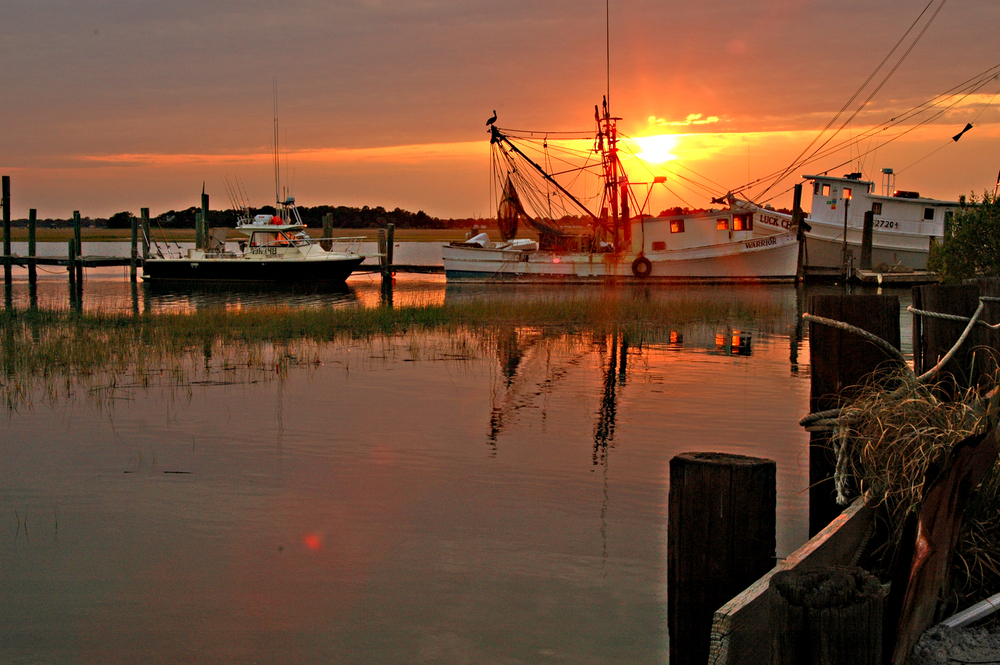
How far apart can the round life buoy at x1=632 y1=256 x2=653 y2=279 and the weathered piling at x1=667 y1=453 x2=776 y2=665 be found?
132 ft

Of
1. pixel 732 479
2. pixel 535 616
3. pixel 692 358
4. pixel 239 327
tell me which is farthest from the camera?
pixel 239 327

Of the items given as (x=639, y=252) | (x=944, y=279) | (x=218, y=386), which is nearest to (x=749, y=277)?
(x=639, y=252)

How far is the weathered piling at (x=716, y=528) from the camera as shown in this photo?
3951 mm

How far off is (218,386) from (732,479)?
34.3 ft

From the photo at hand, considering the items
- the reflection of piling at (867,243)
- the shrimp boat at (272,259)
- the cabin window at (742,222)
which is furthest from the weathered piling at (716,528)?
the shrimp boat at (272,259)

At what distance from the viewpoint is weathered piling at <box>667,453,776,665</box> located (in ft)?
13.0

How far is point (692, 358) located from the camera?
53.4 ft

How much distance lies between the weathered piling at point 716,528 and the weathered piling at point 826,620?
82 cm

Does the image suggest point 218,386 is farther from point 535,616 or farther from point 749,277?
point 749,277

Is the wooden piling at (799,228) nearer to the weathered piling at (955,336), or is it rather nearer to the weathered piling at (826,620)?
the weathered piling at (955,336)

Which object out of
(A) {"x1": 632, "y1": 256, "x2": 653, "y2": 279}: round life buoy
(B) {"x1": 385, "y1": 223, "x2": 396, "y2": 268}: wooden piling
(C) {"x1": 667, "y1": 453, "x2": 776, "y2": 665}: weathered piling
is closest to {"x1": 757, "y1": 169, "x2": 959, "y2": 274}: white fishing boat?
(A) {"x1": 632, "y1": 256, "x2": 653, "y2": 279}: round life buoy

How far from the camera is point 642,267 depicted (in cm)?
4394

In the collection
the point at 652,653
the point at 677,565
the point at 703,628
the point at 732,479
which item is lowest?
the point at 652,653

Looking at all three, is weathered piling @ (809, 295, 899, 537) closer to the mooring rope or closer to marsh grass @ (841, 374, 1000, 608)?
the mooring rope
